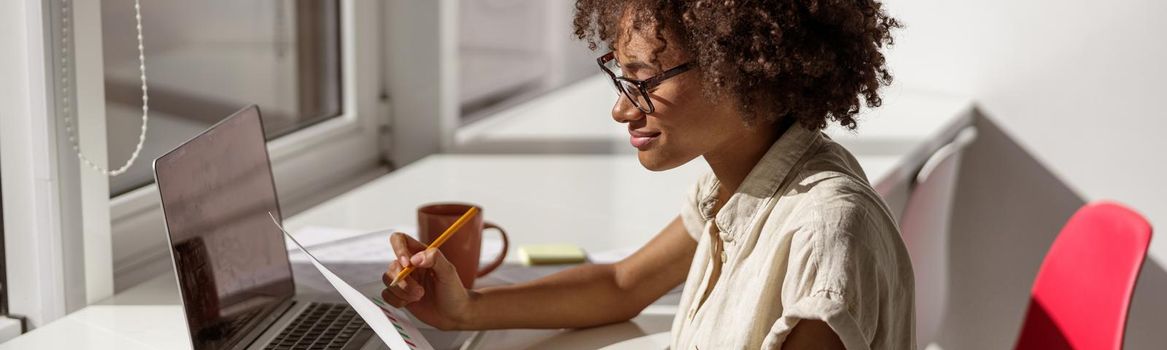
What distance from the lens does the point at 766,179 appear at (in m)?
1.09

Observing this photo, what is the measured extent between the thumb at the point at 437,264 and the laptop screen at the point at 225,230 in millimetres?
176

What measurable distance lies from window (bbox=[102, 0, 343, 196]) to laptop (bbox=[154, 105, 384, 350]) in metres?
0.34

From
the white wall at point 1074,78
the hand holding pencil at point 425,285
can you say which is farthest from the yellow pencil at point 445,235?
the white wall at point 1074,78

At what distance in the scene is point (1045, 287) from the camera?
5.35 ft

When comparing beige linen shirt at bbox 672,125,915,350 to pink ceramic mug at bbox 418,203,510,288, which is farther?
pink ceramic mug at bbox 418,203,510,288

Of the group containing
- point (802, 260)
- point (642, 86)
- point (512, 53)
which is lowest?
point (512, 53)

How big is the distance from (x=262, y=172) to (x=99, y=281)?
0.23 m

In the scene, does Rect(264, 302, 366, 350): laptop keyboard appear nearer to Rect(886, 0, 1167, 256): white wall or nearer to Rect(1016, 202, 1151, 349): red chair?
Rect(1016, 202, 1151, 349): red chair

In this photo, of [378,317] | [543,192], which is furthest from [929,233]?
[378,317]

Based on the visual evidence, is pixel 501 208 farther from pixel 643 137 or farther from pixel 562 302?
pixel 643 137

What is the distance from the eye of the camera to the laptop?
1064mm

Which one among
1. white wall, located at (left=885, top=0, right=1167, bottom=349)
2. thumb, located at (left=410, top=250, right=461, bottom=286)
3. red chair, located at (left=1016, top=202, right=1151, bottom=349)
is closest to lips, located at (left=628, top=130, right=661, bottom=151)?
thumb, located at (left=410, top=250, right=461, bottom=286)

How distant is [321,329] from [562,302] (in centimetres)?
26

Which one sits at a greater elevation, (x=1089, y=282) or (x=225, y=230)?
(x=225, y=230)
